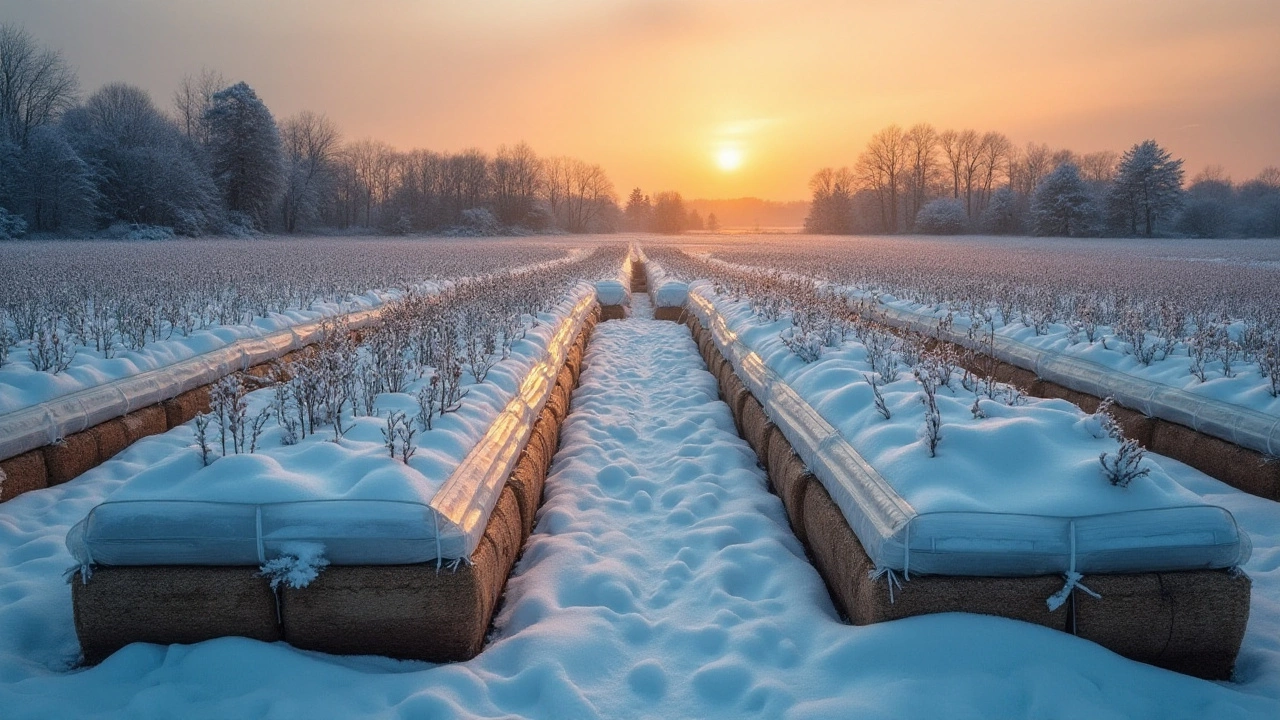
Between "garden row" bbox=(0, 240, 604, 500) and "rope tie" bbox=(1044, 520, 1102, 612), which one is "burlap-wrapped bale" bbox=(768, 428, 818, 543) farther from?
"garden row" bbox=(0, 240, 604, 500)

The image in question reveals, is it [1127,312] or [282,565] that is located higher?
[1127,312]

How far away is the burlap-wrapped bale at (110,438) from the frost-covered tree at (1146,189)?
216 ft

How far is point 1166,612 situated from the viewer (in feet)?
9.32

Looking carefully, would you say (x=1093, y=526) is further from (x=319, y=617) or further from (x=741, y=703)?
(x=319, y=617)

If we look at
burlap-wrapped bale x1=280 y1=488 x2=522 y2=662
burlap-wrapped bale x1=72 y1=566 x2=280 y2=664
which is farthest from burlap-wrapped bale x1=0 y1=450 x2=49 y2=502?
burlap-wrapped bale x1=280 y1=488 x2=522 y2=662

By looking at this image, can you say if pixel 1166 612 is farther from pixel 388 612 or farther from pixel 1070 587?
pixel 388 612

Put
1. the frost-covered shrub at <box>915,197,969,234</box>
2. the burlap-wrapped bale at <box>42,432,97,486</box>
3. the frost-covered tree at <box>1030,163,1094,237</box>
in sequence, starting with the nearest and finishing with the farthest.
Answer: the burlap-wrapped bale at <box>42,432,97,486</box> → the frost-covered tree at <box>1030,163,1094,237</box> → the frost-covered shrub at <box>915,197,969,234</box>

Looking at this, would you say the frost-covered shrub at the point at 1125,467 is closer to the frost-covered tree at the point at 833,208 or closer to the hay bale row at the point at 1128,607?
the hay bale row at the point at 1128,607

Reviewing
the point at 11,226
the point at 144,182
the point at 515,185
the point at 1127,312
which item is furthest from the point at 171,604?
the point at 515,185

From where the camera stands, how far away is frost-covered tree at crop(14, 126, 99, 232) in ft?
133

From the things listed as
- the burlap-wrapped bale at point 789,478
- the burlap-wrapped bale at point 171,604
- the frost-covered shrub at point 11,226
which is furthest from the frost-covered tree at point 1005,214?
the burlap-wrapped bale at point 171,604

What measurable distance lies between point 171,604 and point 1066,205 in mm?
65649

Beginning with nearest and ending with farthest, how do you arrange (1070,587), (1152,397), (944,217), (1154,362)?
(1070,587) < (1152,397) < (1154,362) < (944,217)

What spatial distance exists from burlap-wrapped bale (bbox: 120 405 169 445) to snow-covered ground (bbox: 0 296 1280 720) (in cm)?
123
